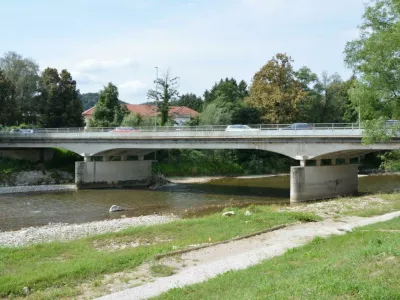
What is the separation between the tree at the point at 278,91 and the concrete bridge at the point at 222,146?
14728 millimetres

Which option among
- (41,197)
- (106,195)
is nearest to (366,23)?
(106,195)

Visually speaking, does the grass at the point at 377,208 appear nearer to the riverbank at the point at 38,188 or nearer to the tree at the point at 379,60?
the tree at the point at 379,60

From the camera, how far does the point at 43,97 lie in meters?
67.8

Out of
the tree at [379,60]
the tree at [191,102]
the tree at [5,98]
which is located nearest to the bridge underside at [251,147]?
the tree at [5,98]

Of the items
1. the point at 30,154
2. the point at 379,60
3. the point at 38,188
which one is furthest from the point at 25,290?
the point at 30,154

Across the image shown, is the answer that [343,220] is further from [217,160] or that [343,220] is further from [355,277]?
[217,160]

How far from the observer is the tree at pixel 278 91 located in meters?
62.7

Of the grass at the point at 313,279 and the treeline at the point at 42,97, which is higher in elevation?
the treeline at the point at 42,97

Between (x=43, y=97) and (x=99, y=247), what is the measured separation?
2191 inches

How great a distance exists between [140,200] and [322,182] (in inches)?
677

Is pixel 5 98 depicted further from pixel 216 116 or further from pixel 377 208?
pixel 377 208

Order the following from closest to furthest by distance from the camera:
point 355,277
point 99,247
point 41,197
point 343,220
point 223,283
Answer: point 355,277 < point 223,283 < point 99,247 < point 343,220 < point 41,197

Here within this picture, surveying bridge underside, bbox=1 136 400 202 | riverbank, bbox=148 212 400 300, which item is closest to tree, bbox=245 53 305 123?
bridge underside, bbox=1 136 400 202

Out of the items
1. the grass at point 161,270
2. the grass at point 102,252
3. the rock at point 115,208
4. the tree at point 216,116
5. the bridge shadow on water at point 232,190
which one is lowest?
the bridge shadow on water at point 232,190
